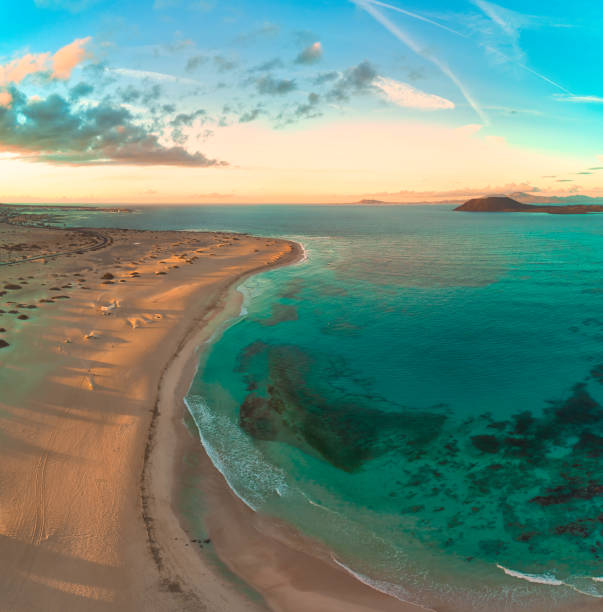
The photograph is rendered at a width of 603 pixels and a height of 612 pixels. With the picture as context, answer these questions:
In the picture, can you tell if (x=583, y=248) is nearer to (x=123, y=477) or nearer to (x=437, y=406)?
(x=437, y=406)

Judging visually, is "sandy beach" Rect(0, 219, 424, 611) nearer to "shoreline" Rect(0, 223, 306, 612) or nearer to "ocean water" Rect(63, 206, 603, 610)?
"shoreline" Rect(0, 223, 306, 612)

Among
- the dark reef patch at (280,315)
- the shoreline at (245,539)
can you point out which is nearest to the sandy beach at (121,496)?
the shoreline at (245,539)

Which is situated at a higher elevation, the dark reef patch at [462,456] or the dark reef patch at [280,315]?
the dark reef patch at [280,315]

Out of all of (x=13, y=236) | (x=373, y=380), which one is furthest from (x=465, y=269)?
(x=13, y=236)

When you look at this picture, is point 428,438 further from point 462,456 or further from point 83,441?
point 83,441

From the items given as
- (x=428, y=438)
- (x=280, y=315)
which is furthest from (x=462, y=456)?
(x=280, y=315)

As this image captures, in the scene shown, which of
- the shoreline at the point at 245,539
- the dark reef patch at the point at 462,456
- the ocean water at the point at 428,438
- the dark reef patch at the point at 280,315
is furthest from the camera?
the dark reef patch at the point at 280,315

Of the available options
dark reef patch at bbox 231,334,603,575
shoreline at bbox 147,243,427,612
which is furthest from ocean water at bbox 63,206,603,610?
shoreline at bbox 147,243,427,612

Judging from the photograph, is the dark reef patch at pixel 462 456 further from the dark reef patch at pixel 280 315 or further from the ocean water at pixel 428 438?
the dark reef patch at pixel 280 315
